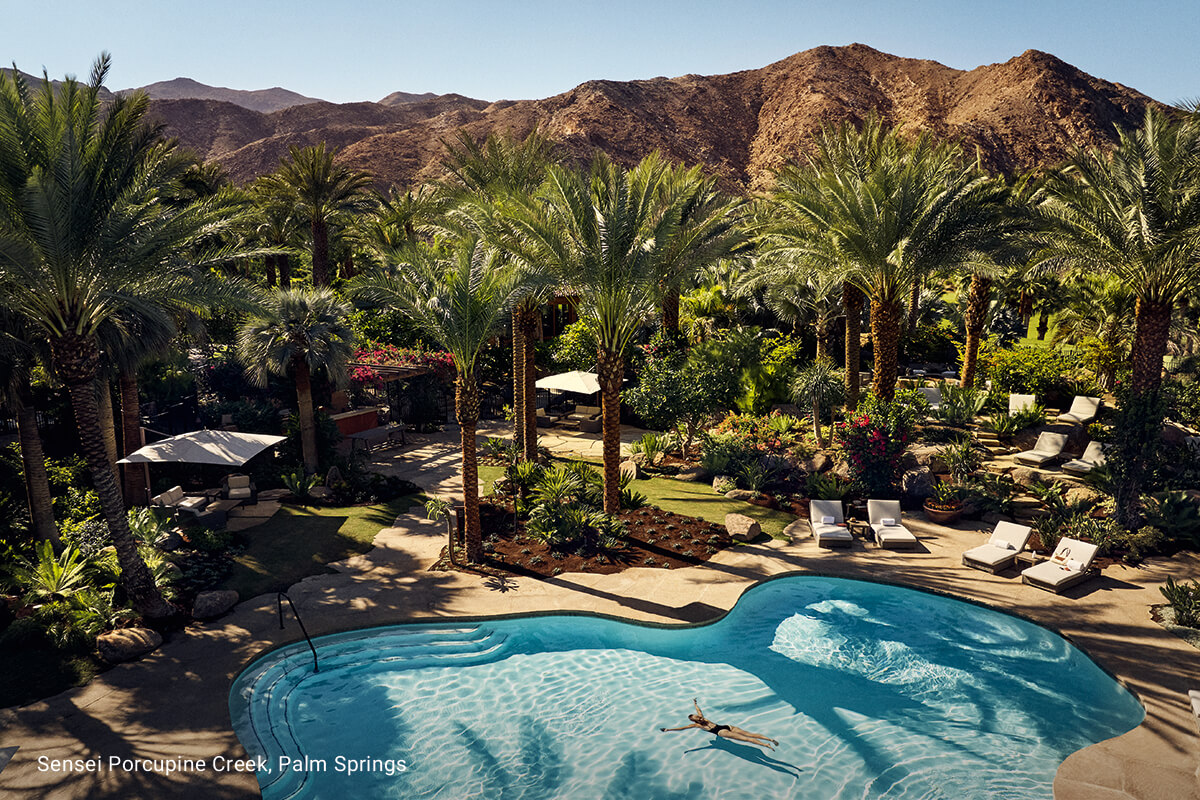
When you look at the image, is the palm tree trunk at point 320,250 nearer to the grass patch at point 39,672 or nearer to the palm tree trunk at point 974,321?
the grass patch at point 39,672

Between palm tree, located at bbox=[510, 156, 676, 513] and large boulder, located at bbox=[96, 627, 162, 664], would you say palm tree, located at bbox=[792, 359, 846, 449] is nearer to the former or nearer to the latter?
palm tree, located at bbox=[510, 156, 676, 513]

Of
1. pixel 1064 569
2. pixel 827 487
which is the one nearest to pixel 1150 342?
pixel 1064 569

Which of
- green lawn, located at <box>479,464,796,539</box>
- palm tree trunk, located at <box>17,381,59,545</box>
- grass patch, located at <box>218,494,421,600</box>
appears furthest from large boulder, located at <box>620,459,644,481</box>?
palm tree trunk, located at <box>17,381,59,545</box>

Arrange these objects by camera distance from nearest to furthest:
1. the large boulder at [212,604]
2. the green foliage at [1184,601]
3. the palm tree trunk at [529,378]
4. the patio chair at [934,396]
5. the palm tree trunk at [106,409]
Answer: the green foliage at [1184,601], the large boulder at [212,604], the palm tree trunk at [106,409], the palm tree trunk at [529,378], the patio chair at [934,396]

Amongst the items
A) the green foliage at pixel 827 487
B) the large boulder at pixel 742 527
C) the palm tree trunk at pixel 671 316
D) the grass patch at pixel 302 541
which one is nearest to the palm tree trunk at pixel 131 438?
the grass patch at pixel 302 541

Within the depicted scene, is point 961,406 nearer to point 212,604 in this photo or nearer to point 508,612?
point 508,612

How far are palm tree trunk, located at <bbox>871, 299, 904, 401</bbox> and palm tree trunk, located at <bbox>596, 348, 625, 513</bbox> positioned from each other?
777cm

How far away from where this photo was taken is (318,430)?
18.9 meters

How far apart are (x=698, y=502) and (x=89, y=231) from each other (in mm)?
12809

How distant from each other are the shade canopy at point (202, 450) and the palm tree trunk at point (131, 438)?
399 mm

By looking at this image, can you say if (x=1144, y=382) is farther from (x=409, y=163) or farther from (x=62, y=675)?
(x=409, y=163)

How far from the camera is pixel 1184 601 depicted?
10867 mm

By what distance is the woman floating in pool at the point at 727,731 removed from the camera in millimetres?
8734

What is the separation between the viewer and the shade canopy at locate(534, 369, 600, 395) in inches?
882
